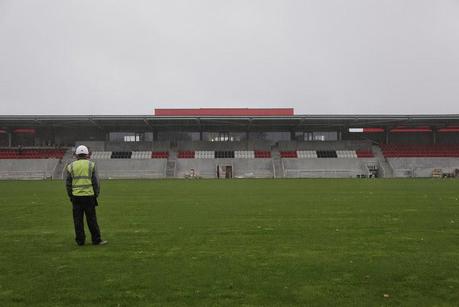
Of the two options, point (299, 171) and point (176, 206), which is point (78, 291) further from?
point (299, 171)

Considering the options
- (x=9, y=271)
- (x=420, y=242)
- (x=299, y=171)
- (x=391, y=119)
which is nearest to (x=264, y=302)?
(x=9, y=271)

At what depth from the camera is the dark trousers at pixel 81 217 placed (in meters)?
8.66

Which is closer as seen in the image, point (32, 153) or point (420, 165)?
point (420, 165)

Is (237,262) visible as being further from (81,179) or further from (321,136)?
(321,136)

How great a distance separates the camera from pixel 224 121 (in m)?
59.7

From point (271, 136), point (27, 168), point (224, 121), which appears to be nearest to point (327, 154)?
point (271, 136)

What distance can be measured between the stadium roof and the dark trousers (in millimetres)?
48805

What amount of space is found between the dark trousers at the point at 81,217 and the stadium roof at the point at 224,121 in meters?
48.8

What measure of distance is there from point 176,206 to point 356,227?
744 cm

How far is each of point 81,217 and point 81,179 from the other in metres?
0.72

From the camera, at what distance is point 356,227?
10.5 metres

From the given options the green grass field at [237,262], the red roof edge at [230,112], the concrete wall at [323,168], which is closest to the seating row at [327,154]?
the concrete wall at [323,168]

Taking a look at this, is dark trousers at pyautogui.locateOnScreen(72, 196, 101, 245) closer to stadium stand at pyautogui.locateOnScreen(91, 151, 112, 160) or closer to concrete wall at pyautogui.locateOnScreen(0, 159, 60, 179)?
concrete wall at pyautogui.locateOnScreen(0, 159, 60, 179)

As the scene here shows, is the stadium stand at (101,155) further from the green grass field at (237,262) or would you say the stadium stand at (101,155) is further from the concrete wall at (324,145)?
the green grass field at (237,262)
